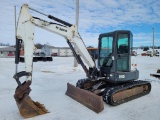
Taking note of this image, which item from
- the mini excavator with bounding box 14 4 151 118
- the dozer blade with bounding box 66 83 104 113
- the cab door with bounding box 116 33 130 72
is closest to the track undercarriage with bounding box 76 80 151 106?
the mini excavator with bounding box 14 4 151 118

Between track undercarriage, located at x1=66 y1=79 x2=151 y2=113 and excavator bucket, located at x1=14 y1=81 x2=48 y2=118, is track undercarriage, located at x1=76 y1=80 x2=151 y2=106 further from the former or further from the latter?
excavator bucket, located at x1=14 y1=81 x2=48 y2=118

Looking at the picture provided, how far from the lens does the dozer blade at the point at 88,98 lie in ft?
17.5

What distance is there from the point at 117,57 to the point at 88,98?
1.80 m

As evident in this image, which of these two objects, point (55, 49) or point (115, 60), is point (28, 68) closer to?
point (115, 60)

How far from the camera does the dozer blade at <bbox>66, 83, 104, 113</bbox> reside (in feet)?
17.5

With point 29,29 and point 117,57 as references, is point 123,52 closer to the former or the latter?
point 117,57

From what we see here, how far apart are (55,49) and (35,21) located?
192ft

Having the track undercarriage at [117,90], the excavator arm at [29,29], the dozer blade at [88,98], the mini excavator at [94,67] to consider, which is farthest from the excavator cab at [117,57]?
the excavator arm at [29,29]

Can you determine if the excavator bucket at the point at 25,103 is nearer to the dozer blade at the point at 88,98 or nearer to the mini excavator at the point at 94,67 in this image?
the mini excavator at the point at 94,67

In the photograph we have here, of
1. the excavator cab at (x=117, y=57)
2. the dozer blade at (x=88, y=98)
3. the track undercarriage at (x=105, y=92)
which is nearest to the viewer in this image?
the dozer blade at (x=88, y=98)

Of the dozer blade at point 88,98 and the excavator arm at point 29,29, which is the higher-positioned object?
the excavator arm at point 29,29

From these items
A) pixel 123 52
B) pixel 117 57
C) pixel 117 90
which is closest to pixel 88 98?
pixel 117 90

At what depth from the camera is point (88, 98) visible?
19.0 feet

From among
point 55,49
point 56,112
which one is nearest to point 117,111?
point 56,112
